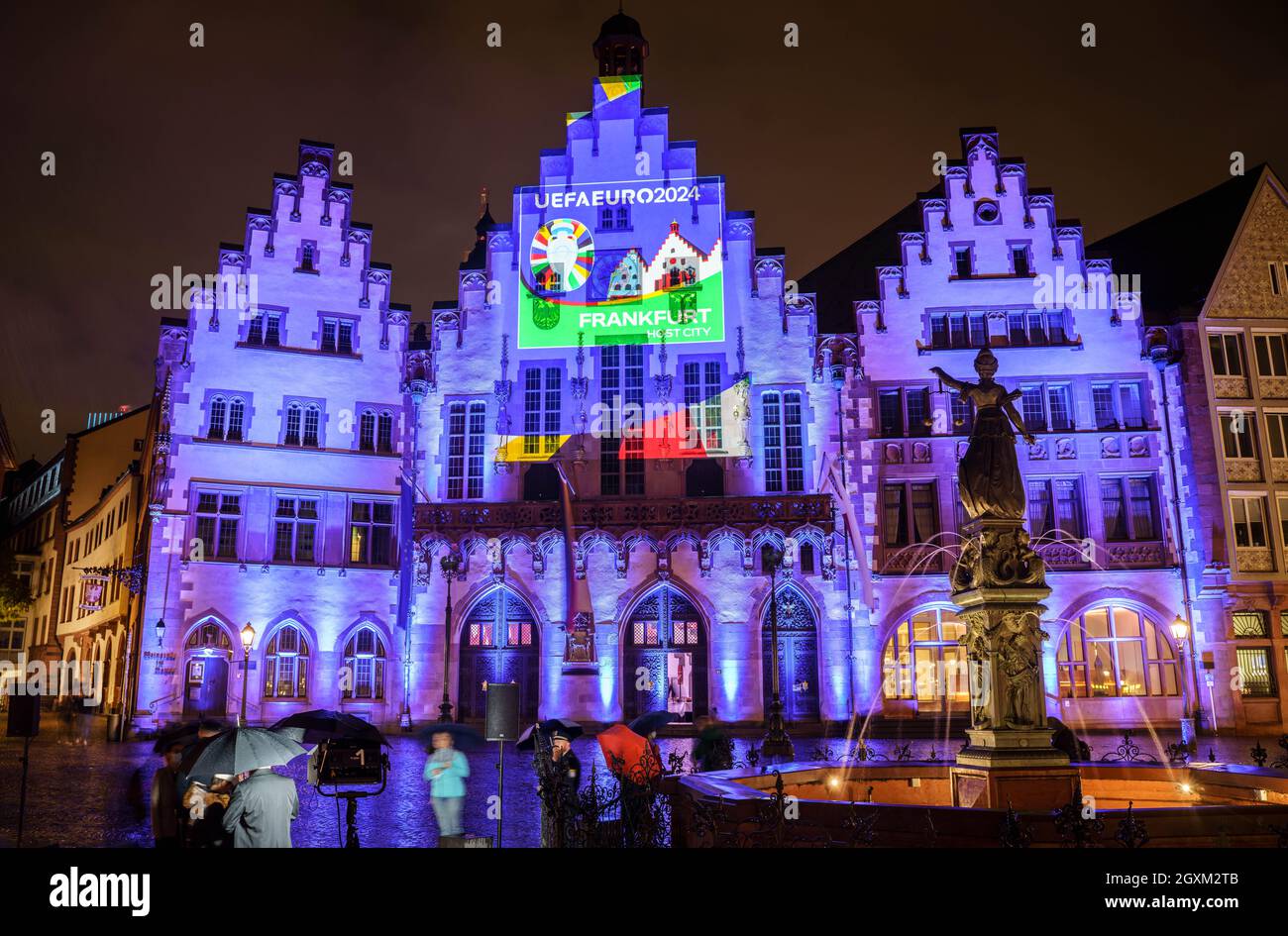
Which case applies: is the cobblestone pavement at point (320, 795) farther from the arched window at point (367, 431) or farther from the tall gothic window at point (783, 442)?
the arched window at point (367, 431)

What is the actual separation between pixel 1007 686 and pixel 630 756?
4.94 metres

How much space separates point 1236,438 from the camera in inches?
1441

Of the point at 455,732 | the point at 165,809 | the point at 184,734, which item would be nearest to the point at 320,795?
the point at 455,732

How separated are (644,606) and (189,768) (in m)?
26.2

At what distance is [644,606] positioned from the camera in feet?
122

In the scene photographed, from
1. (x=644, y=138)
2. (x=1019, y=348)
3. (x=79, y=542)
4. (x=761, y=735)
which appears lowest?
(x=761, y=735)

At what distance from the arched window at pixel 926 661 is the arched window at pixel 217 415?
76.5ft

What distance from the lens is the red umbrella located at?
12438 millimetres

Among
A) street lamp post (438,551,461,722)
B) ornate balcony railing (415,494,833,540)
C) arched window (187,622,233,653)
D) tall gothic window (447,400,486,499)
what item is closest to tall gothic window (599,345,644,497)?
ornate balcony railing (415,494,833,540)

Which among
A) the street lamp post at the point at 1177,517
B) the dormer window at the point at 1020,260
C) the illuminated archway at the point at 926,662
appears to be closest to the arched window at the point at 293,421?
the illuminated archway at the point at 926,662

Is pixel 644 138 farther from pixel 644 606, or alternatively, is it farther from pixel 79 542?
pixel 79 542

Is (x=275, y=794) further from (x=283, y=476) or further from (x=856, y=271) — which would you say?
(x=856, y=271)
